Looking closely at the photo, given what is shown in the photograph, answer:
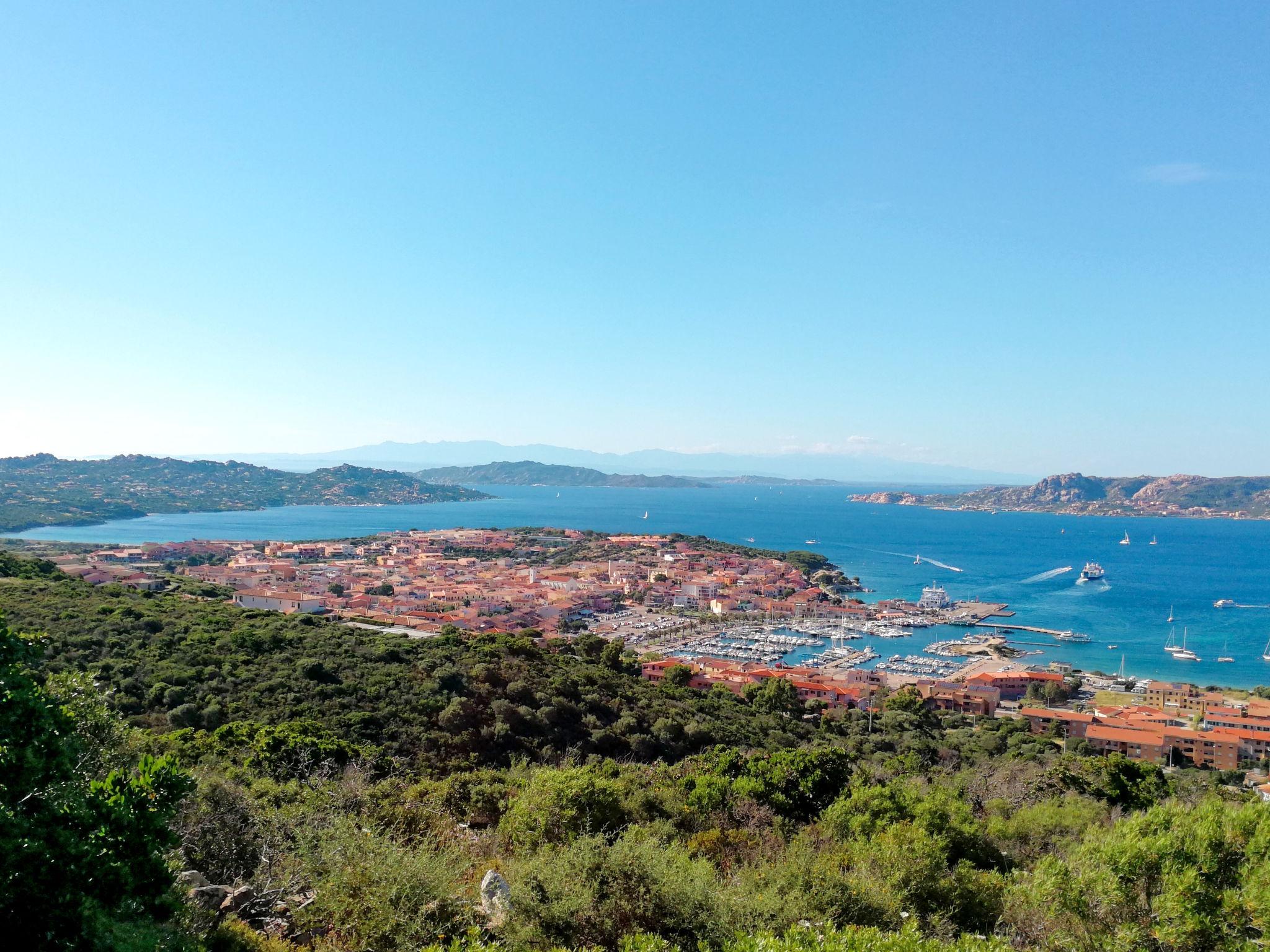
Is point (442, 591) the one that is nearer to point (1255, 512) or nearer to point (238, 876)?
point (238, 876)

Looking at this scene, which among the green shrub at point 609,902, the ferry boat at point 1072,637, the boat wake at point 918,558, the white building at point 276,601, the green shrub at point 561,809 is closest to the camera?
the green shrub at point 609,902

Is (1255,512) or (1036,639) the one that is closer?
(1036,639)

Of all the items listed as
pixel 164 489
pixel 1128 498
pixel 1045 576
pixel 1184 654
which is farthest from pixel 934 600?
pixel 1128 498

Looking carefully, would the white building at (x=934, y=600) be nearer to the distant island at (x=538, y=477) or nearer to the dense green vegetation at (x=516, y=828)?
the dense green vegetation at (x=516, y=828)

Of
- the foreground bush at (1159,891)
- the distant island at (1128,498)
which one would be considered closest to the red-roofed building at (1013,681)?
the foreground bush at (1159,891)

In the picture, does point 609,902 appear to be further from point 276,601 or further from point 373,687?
point 276,601

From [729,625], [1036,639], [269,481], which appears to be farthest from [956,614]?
[269,481]

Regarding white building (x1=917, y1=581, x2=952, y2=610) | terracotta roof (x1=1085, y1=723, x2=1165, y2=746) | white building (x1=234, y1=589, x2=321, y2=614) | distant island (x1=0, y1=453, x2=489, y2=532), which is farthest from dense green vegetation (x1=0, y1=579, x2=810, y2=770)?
distant island (x1=0, y1=453, x2=489, y2=532)
